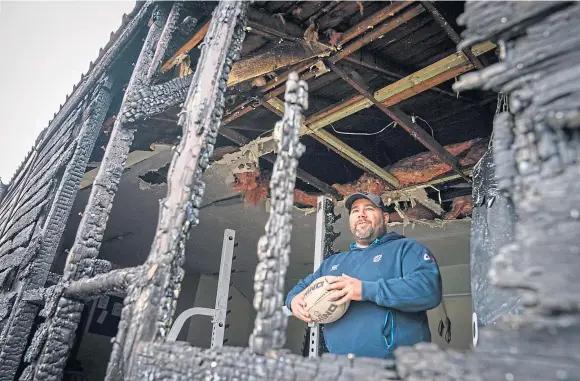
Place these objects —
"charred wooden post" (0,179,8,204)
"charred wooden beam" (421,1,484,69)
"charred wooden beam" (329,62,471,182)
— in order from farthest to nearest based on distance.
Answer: "charred wooden post" (0,179,8,204) → "charred wooden beam" (329,62,471,182) → "charred wooden beam" (421,1,484,69)

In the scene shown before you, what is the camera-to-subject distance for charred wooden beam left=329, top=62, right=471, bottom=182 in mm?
3004

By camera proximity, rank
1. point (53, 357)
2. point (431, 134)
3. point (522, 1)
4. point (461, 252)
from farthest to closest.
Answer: point (461, 252) < point (431, 134) < point (53, 357) < point (522, 1)

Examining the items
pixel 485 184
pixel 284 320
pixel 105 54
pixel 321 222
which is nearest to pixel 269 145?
pixel 321 222

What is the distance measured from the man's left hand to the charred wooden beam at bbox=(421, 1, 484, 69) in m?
1.71

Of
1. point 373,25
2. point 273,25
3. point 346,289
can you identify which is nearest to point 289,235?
point 346,289

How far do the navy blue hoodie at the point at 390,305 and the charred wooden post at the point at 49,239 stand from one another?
92.2 inches

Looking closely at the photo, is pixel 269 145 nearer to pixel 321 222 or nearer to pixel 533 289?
pixel 321 222

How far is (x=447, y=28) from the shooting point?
2.49 metres

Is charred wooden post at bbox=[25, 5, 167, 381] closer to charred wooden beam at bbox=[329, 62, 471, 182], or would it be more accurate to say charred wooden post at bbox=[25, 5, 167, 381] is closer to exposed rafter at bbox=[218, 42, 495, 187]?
exposed rafter at bbox=[218, 42, 495, 187]

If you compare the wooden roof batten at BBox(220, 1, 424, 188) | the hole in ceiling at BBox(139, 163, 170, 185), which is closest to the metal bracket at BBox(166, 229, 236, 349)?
the hole in ceiling at BBox(139, 163, 170, 185)

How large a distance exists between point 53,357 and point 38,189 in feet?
8.95

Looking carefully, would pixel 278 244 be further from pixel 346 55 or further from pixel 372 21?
pixel 346 55

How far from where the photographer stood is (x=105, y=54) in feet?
13.4

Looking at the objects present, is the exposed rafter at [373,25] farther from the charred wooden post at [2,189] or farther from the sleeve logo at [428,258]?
the charred wooden post at [2,189]
